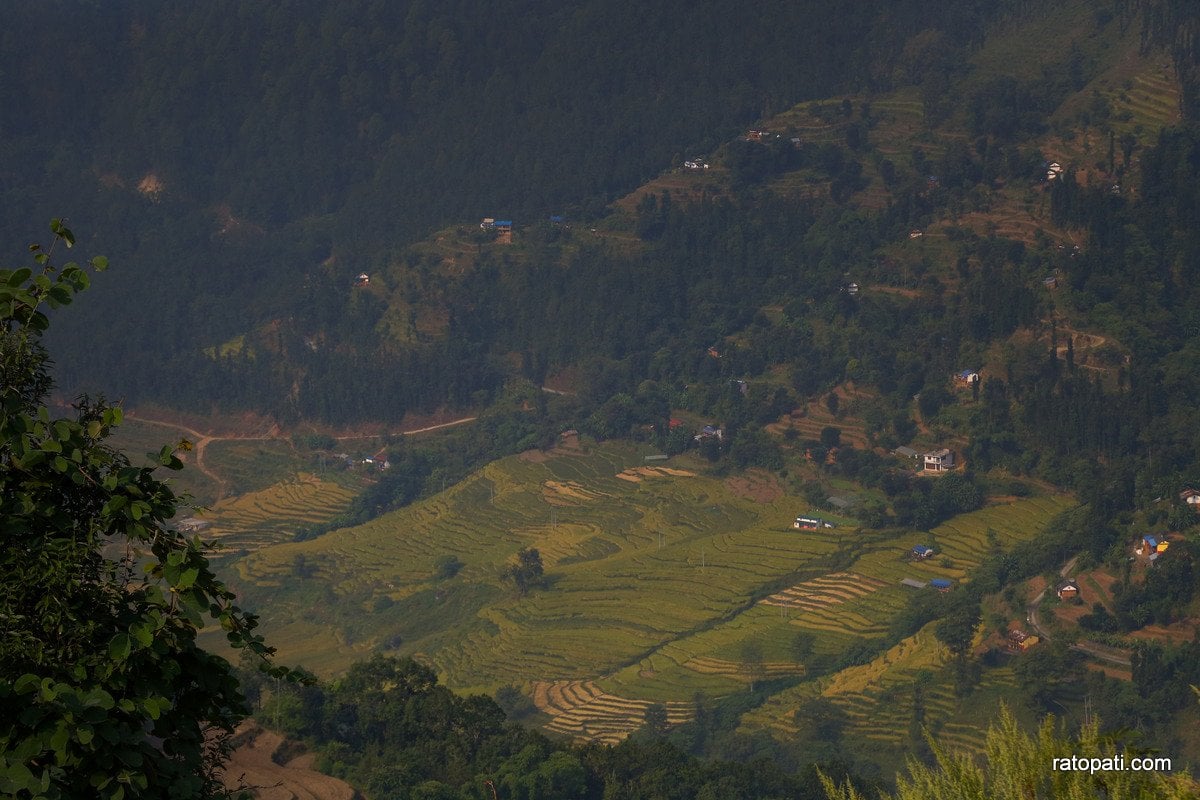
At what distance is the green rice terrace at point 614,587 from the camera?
36250mm

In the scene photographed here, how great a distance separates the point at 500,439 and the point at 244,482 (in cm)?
895

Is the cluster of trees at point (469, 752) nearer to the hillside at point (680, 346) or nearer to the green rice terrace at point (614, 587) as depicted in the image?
the hillside at point (680, 346)

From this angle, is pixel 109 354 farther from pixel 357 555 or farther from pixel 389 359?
pixel 357 555

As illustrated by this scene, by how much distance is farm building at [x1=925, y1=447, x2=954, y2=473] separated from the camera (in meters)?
45.3

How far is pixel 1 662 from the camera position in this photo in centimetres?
519

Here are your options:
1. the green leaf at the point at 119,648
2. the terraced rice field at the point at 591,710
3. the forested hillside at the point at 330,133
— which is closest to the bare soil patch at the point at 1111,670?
the terraced rice field at the point at 591,710

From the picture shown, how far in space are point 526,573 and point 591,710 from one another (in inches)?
311

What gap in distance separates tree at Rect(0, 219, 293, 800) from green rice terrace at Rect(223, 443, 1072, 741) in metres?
28.4

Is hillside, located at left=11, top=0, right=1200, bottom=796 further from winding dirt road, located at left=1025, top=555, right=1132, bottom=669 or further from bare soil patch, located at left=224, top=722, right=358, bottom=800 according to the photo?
bare soil patch, located at left=224, top=722, right=358, bottom=800

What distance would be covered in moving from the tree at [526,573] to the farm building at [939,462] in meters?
11.8

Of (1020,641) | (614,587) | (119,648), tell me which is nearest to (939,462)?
(614,587)

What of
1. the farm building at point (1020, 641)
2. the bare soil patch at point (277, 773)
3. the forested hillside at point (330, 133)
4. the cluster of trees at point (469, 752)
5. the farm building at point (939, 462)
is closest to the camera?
the bare soil patch at point (277, 773)

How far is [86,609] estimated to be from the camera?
213 inches

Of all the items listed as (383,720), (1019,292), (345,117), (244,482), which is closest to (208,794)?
(383,720)
